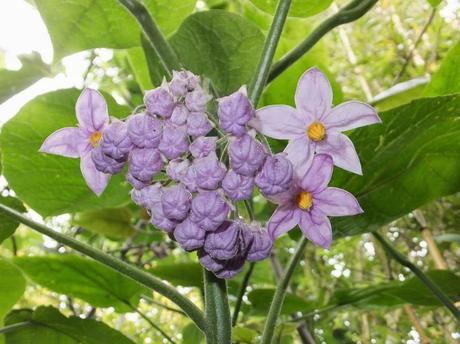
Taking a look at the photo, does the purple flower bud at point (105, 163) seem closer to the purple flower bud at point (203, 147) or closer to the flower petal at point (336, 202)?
the purple flower bud at point (203, 147)

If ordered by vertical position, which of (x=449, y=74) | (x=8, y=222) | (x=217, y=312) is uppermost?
(x=449, y=74)

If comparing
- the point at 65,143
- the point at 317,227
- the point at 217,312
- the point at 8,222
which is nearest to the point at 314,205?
the point at 317,227

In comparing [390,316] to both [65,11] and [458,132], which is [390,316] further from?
[65,11]

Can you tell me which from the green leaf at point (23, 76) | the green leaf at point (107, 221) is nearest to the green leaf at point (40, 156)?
the green leaf at point (23, 76)

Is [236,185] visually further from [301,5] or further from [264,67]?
[301,5]

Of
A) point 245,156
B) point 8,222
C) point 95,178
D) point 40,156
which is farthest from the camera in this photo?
point 40,156

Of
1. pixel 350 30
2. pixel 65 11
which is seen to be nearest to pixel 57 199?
pixel 65 11

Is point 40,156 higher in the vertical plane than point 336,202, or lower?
higher
